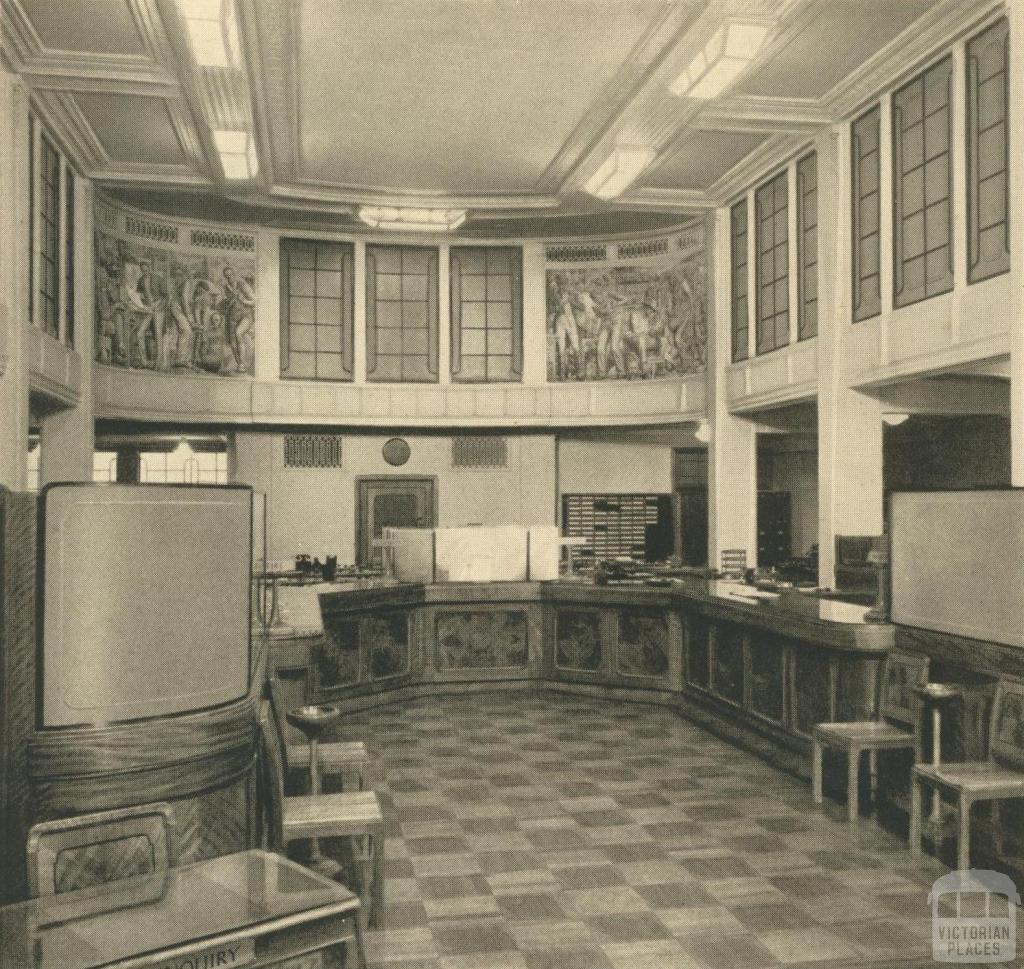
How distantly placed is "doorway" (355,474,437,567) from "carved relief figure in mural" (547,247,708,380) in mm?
2520

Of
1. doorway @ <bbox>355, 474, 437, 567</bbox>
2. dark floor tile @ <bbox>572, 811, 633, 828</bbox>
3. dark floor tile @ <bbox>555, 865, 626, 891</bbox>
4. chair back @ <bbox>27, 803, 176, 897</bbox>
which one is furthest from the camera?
doorway @ <bbox>355, 474, 437, 567</bbox>

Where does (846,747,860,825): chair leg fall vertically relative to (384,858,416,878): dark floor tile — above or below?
above

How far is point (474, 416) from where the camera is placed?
567 inches

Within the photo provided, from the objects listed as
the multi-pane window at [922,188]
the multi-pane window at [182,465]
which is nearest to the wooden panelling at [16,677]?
the multi-pane window at [922,188]

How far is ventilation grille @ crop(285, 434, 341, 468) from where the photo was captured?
47.4 ft

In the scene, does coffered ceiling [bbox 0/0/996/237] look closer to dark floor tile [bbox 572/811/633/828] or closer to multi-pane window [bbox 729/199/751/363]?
multi-pane window [bbox 729/199/751/363]

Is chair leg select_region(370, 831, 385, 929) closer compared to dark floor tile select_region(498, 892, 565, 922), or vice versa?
chair leg select_region(370, 831, 385, 929)

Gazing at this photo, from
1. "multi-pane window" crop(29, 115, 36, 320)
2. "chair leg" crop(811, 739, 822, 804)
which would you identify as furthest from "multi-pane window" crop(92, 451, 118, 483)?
"chair leg" crop(811, 739, 822, 804)

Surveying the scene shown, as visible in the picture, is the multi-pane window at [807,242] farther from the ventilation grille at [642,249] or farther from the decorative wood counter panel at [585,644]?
the ventilation grille at [642,249]

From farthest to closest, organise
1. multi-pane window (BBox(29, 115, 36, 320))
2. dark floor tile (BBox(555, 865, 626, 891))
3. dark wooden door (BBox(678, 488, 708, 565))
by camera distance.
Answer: dark wooden door (BBox(678, 488, 708, 565))
multi-pane window (BBox(29, 115, 36, 320))
dark floor tile (BBox(555, 865, 626, 891))

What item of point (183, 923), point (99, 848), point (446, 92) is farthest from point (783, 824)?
point (446, 92)

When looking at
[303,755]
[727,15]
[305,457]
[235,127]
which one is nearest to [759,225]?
[727,15]

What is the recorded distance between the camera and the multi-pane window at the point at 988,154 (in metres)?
7.54

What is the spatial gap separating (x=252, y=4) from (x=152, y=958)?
7227mm
